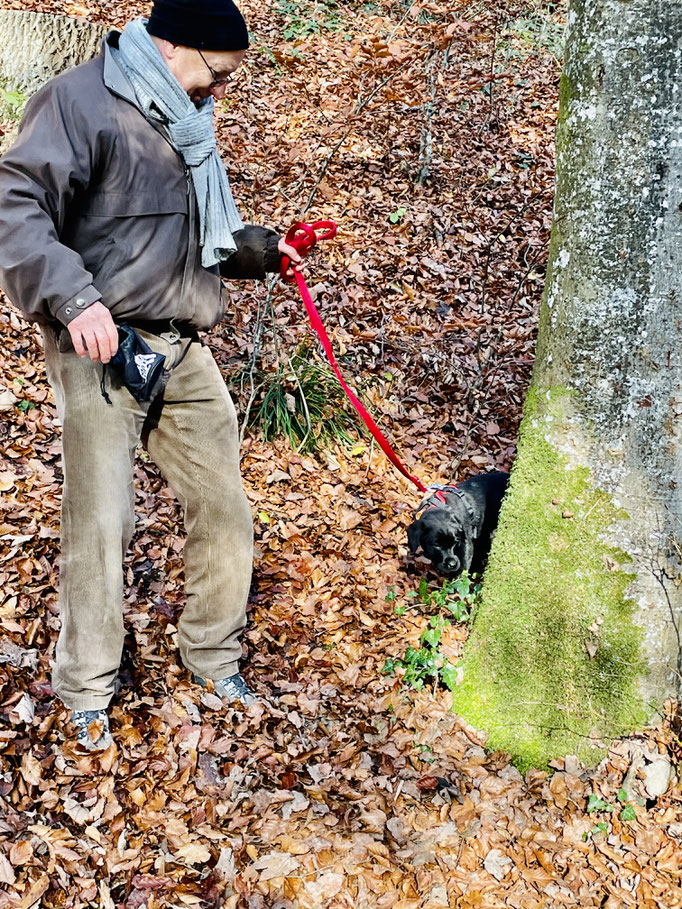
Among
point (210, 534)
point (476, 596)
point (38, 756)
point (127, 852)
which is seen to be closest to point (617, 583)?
point (476, 596)

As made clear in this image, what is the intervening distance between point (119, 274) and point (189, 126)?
2.21 ft

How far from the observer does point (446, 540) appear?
446 centimetres

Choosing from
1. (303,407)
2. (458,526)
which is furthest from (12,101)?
(458,526)

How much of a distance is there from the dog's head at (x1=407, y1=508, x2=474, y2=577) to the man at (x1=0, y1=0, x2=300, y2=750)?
1.36m

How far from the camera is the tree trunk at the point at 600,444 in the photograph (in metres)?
2.86

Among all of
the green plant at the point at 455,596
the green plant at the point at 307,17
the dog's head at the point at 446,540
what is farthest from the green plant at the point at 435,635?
the green plant at the point at 307,17

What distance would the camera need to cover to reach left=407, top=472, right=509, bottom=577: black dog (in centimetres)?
447

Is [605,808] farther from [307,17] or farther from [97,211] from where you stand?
[307,17]

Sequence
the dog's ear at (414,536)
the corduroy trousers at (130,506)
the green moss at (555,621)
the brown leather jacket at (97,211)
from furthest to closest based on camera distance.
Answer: the dog's ear at (414,536), the green moss at (555,621), the corduroy trousers at (130,506), the brown leather jacket at (97,211)

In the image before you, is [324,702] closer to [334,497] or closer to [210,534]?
[210,534]

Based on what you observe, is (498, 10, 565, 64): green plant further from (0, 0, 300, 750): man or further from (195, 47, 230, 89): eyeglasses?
(0, 0, 300, 750): man

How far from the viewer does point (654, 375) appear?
305 centimetres

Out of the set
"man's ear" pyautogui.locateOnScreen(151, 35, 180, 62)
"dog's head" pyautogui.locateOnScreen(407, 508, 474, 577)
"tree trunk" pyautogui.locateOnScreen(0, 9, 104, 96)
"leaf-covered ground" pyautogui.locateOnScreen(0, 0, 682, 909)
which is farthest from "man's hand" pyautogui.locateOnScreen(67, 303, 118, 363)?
"tree trunk" pyautogui.locateOnScreen(0, 9, 104, 96)

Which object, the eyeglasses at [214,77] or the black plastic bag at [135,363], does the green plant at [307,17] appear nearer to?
the eyeglasses at [214,77]
